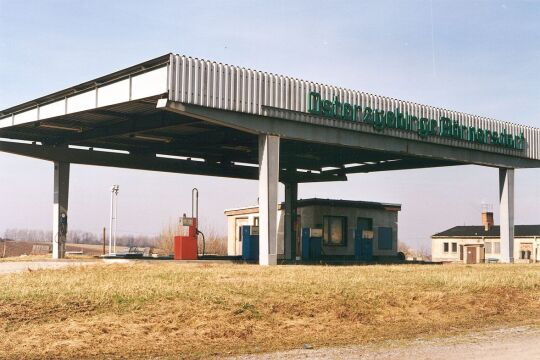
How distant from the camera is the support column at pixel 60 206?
3728 cm

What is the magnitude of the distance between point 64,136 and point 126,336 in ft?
91.2

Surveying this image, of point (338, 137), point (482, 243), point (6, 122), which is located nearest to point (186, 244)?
point (338, 137)

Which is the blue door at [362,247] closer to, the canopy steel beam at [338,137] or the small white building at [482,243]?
the canopy steel beam at [338,137]

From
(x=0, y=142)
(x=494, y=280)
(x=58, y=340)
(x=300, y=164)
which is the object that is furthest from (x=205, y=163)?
(x=58, y=340)

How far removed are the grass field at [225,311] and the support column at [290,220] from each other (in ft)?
73.8

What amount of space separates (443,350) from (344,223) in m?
34.2

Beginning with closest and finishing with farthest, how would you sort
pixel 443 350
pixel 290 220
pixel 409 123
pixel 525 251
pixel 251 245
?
pixel 443 350 < pixel 409 123 < pixel 251 245 < pixel 290 220 < pixel 525 251

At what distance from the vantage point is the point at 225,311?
1388 cm

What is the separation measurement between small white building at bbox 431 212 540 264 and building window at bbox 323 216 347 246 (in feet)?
55.0

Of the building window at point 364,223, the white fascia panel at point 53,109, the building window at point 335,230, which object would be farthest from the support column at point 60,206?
the building window at point 364,223

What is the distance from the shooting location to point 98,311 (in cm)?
1329

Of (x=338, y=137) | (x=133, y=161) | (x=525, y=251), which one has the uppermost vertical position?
(x=338, y=137)

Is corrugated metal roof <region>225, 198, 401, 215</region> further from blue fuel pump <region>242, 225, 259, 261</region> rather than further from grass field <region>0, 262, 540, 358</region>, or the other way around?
grass field <region>0, 262, 540, 358</region>

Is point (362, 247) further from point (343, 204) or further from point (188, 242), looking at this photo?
point (188, 242)
